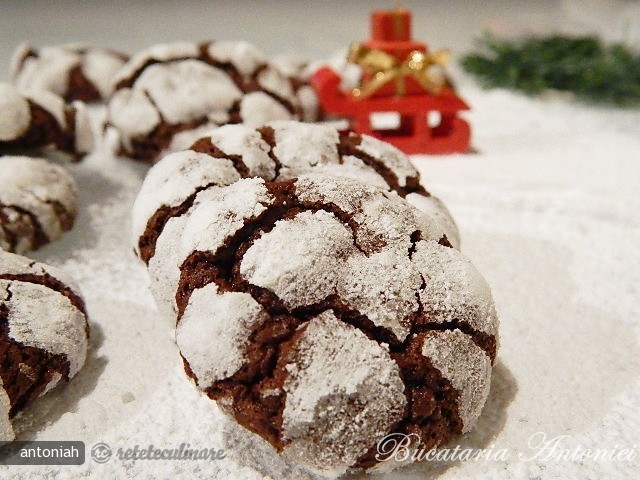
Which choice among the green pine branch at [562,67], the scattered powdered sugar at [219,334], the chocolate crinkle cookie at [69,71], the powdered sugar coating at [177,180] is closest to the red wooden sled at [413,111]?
the green pine branch at [562,67]

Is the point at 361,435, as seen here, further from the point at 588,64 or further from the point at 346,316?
the point at 588,64

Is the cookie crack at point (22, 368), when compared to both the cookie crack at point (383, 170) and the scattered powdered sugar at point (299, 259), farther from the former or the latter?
the cookie crack at point (383, 170)

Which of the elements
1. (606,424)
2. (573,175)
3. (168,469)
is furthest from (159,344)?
(573,175)

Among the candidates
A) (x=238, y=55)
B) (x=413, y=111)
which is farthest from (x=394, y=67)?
(x=238, y=55)

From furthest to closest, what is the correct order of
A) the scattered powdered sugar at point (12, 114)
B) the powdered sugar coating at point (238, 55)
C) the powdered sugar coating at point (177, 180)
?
the powdered sugar coating at point (238, 55)
the scattered powdered sugar at point (12, 114)
the powdered sugar coating at point (177, 180)

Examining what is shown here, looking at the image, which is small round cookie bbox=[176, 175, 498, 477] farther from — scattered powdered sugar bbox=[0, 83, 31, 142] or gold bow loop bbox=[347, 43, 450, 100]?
gold bow loop bbox=[347, 43, 450, 100]

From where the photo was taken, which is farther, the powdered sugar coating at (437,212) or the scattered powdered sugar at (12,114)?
the scattered powdered sugar at (12,114)

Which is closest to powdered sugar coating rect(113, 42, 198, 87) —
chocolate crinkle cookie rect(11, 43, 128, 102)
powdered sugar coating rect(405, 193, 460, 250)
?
chocolate crinkle cookie rect(11, 43, 128, 102)
